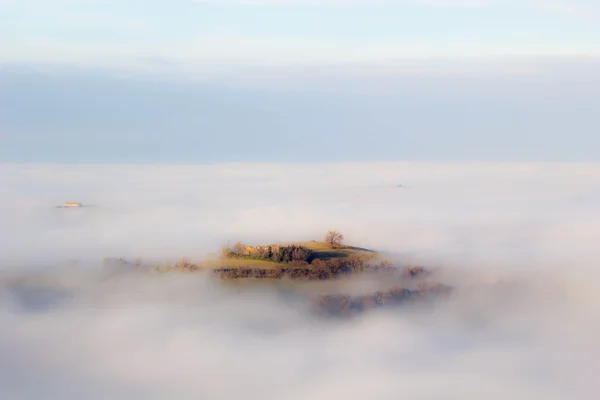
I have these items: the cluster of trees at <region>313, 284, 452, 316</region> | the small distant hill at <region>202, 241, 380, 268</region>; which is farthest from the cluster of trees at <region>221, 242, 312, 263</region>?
the cluster of trees at <region>313, 284, 452, 316</region>

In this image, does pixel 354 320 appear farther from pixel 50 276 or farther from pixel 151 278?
pixel 50 276

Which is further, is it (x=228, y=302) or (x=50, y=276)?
(x=50, y=276)

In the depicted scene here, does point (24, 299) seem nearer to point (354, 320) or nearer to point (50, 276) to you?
point (50, 276)

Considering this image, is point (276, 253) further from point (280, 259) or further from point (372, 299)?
point (372, 299)

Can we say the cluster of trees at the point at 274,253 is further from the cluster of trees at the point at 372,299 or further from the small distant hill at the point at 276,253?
the cluster of trees at the point at 372,299

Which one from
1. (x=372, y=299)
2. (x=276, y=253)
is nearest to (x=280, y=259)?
(x=276, y=253)

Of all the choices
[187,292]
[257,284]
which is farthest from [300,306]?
[187,292]

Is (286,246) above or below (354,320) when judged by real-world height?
above
